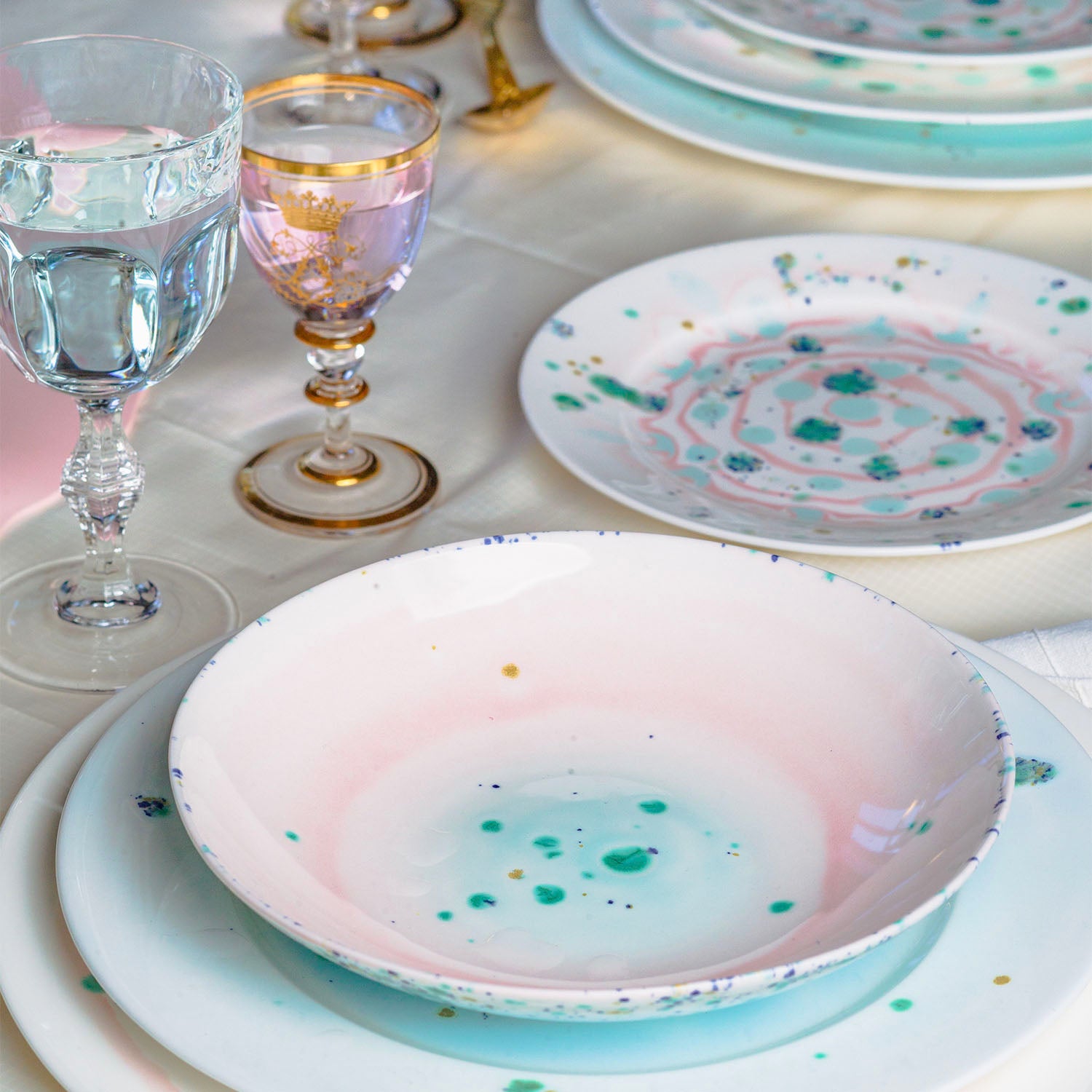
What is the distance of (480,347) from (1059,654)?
0.40 m

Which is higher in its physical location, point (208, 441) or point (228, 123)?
point (228, 123)

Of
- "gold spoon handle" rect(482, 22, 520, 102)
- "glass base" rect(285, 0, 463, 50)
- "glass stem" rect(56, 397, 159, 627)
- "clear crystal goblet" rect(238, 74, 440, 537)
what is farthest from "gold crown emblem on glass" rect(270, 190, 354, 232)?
"glass base" rect(285, 0, 463, 50)

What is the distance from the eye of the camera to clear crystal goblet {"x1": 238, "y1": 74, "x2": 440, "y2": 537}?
75 centimetres

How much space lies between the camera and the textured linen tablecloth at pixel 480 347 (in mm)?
756

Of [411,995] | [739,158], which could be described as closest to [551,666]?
[411,995]

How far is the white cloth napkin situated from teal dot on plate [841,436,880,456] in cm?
18

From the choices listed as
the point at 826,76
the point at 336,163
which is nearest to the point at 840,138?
the point at 826,76

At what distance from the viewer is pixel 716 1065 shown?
453 mm

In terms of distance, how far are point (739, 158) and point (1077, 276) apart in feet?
0.94

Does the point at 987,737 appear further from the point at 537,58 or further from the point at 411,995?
the point at 537,58

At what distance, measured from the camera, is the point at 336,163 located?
0.77 m

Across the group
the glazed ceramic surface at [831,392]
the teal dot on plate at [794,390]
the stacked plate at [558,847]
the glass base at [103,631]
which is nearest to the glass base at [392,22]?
the glazed ceramic surface at [831,392]

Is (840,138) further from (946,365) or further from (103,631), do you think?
(103,631)

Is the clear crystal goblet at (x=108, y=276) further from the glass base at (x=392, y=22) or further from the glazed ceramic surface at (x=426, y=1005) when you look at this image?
the glass base at (x=392, y=22)
